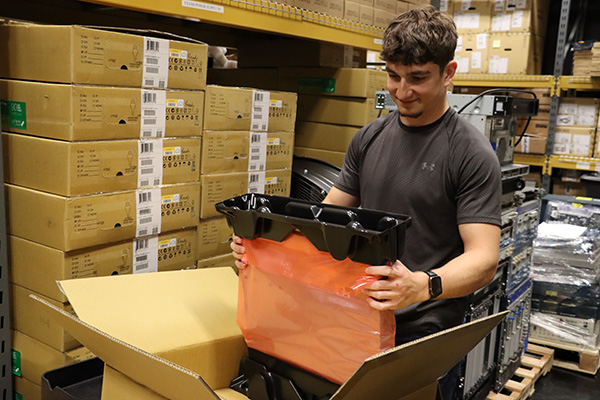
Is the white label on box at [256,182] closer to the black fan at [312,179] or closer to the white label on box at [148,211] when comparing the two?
the black fan at [312,179]

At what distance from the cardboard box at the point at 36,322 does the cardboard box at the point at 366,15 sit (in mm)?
1981

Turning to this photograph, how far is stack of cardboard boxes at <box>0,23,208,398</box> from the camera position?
173 cm

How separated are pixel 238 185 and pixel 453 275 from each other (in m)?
1.18

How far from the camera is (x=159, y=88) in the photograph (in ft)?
6.46

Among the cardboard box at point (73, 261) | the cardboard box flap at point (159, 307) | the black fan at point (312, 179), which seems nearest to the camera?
the cardboard box flap at point (159, 307)

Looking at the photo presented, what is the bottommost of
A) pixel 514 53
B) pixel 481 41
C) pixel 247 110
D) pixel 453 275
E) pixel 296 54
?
pixel 453 275

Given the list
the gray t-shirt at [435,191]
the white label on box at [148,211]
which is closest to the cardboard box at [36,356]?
the white label on box at [148,211]

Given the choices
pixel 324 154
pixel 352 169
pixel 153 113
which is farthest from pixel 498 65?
pixel 153 113

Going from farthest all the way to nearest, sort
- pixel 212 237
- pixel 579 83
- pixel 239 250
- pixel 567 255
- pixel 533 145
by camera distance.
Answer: pixel 533 145, pixel 579 83, pixel 567 255, pixel 212 237, pixel 239 250

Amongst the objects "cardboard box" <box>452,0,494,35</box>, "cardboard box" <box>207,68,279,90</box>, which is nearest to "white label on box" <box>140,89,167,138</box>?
"cardboard box" <box>207,68,279,90</box>

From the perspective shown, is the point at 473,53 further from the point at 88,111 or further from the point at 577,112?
the point at 88,111

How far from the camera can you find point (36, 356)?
189 cm

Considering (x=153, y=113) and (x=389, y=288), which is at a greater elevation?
(x=153, y=113)

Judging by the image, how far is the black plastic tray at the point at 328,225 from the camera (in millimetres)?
1111
